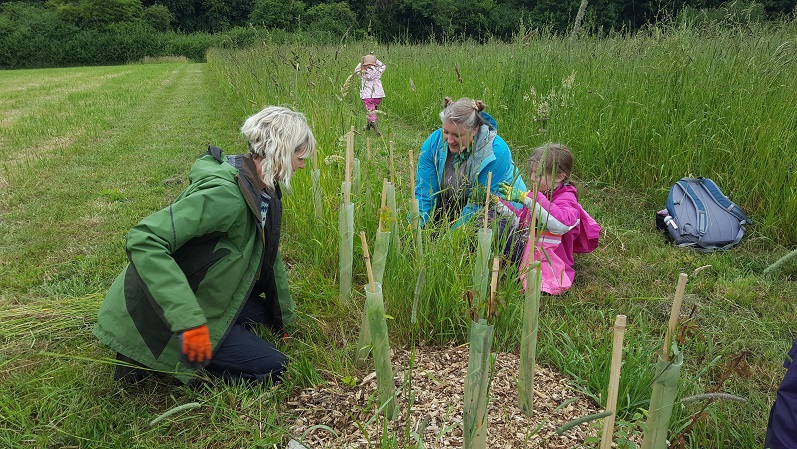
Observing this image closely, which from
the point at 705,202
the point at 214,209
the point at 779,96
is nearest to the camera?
the point at 214,209

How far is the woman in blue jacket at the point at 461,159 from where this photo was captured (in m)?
2.87

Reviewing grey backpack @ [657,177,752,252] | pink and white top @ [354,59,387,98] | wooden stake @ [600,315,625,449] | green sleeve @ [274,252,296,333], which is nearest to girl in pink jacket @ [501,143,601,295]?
grey backpack @ [657,177,752,252]

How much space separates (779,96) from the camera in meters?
3.88

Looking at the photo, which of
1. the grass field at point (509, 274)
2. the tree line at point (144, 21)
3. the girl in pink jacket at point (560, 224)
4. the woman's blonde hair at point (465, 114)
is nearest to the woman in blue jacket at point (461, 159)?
the woman's blonde hair at point (465, 114)

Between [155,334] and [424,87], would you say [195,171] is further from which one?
[424,87]

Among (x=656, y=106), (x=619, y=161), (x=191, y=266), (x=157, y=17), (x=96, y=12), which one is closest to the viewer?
(x=191, y=266)

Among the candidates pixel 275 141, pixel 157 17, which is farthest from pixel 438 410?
pixel 157 17

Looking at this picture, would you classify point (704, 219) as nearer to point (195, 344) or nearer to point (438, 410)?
point (438, 410)

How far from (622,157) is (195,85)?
566 inches

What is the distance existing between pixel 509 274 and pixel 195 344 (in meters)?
1.34

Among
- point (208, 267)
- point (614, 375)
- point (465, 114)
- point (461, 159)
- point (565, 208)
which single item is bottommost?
point (565, 208)

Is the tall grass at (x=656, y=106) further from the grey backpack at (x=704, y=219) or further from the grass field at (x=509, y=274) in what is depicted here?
the grey backpack at (x=704, y=219)

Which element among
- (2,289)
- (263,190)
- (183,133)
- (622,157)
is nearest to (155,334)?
(263,190)

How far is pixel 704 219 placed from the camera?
349 centimetres
